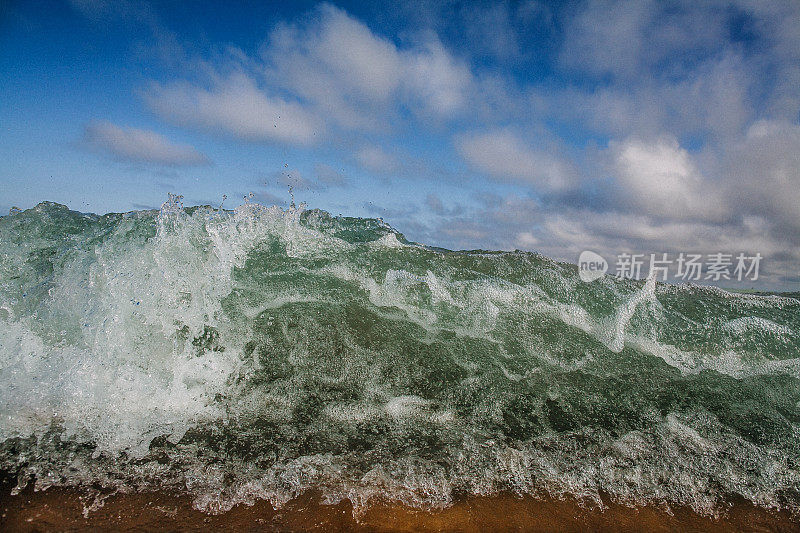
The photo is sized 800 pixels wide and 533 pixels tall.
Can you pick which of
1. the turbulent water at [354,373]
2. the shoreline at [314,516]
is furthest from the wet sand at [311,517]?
the turbulent water at [354,373]

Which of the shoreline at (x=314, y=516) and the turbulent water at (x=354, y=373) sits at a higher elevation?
the turbulent water at (x=354, y=373)

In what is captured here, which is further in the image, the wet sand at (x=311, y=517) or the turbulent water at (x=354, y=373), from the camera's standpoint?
the turbulent water at (x=354, y=373)

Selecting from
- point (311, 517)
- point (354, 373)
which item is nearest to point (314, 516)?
point (311, 517)

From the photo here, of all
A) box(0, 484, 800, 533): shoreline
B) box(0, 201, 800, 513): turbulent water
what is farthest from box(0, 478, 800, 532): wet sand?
box(0, 201, 800, 513): turbulent water

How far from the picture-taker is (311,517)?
7.11ft

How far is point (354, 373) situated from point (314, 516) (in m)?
1.79

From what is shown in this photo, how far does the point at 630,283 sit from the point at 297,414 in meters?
5.23

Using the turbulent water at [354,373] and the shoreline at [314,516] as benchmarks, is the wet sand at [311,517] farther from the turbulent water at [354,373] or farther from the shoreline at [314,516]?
the turbulent water at [354,373]

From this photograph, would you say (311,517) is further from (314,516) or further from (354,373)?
(354,373)

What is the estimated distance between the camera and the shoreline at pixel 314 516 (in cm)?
206

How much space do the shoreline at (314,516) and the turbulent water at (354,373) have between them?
0.31 feet

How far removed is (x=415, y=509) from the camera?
2271 millimetres

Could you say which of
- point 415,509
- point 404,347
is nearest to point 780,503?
point 415,509

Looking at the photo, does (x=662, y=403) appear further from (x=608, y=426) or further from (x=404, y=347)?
(x=404, y=347)
